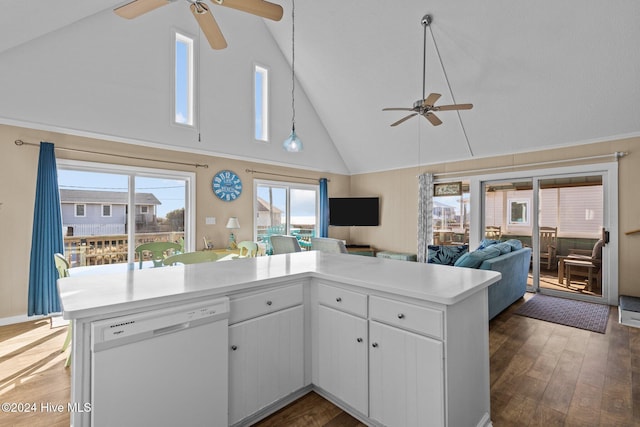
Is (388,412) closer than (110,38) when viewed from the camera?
Yes

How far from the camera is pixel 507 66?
3.84 metres

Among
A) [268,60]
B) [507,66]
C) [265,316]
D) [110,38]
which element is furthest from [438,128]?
[110,38]

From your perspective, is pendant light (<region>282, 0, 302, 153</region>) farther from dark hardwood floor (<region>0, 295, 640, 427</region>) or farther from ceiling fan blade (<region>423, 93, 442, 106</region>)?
dark hardwood floor (<region>0, 295, 640, 427</region>)

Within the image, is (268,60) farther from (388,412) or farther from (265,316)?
(388,412)

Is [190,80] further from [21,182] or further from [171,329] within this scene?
[171,329]

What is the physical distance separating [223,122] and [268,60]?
158cm

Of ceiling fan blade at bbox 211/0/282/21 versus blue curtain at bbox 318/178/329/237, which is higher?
ceiling fan blade at bbox 211/0/282/21

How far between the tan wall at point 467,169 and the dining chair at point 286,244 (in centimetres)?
294

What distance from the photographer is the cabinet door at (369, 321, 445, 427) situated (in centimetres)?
141

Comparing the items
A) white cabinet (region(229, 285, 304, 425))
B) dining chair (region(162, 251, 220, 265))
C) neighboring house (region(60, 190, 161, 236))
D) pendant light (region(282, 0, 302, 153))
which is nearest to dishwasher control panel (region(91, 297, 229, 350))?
white cabinet (region(229, 285, 304, 425))

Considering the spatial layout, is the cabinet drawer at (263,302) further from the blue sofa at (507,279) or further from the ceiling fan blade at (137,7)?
the blue sofa at (507,279)

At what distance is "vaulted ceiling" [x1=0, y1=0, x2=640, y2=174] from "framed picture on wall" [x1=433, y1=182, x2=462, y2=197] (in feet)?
1.72

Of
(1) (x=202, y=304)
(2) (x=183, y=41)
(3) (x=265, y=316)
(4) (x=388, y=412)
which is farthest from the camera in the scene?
(2) (x=183, y=41)

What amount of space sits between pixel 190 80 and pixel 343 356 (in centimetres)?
474
